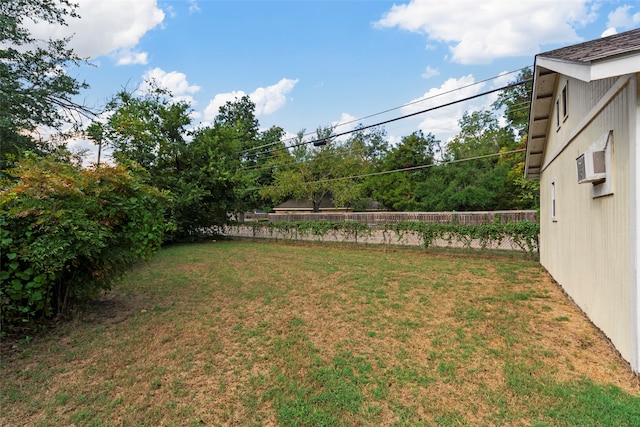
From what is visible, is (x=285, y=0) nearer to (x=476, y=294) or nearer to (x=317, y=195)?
(x=476, y=294)

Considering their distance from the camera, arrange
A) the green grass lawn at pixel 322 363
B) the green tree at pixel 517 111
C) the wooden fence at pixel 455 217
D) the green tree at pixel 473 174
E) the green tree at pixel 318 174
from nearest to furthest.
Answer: the green grass lawn at pixel 322 363 < the wooden fence at pixel 455 217 < the green tree at pixel 517 111 < the green tree at pixel 473 174 < the green tree at pixel 318 174

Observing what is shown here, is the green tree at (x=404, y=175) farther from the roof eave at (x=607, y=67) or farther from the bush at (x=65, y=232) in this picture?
the bush at (x=65, y=232)

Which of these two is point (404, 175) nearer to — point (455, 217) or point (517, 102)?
point (517, 102)

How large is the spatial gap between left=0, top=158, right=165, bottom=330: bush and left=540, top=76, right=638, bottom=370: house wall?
5142 mm

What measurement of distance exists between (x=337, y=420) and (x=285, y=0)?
1013cm

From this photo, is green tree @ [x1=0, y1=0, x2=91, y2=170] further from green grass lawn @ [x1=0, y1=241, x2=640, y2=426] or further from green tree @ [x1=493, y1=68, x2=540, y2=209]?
green tree @ [x1=493, y1=68, x2=540, y2=209]

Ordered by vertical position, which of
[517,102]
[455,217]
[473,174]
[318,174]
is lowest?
[455,217]

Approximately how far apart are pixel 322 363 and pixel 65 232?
2.95 meters

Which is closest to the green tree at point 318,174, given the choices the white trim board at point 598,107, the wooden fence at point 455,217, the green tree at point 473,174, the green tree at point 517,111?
the green tree at point 473,174

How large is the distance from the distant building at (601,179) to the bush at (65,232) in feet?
16.4

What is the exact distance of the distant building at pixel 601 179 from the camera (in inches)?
106

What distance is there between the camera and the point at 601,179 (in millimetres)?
3428

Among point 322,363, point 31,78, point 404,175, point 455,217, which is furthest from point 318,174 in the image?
point 322,363

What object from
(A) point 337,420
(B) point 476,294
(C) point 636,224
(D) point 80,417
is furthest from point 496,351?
(D) point 80,417
